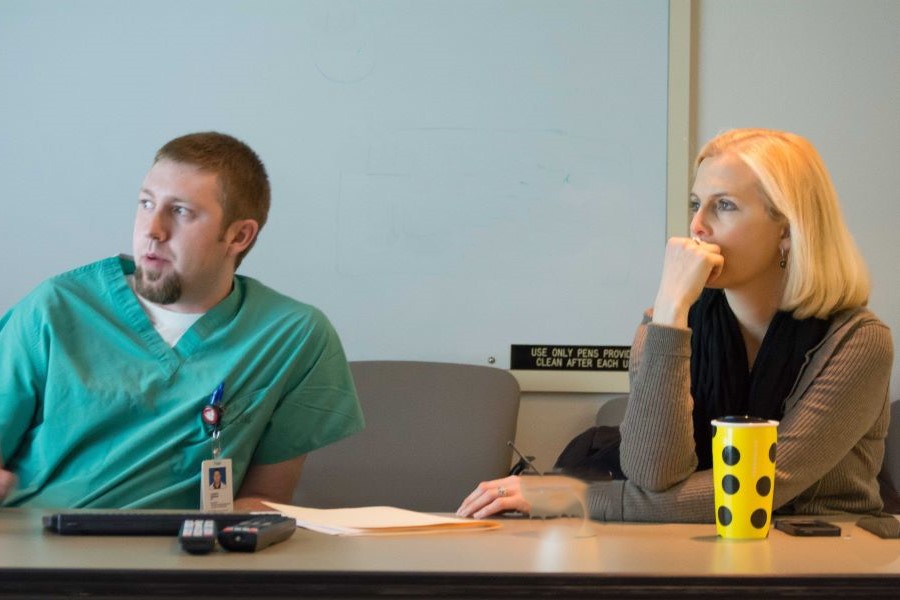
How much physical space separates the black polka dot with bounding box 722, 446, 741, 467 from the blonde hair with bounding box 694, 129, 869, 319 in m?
0.48

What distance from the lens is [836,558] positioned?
55.8 inches

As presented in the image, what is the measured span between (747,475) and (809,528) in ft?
0.47

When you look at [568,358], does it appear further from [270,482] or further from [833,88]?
[270,482]

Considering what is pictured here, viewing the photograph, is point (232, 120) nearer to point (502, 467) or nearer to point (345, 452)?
point (345, 452)

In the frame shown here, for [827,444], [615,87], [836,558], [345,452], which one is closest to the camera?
[836,558]

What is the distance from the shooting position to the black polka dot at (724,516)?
159cm

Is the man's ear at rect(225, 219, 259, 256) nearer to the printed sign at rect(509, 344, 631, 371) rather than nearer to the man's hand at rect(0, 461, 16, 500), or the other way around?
the man's hand at rect(0, 461, 16, 500)

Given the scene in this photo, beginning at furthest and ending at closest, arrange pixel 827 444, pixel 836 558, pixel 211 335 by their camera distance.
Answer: pixel 211 335 → pixel 827 444 → pixel 836 558

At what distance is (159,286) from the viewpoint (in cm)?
221

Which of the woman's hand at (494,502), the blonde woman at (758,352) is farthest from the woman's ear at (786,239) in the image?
the woman's hand at (494,502)

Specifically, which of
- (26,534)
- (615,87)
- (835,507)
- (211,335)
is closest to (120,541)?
(26,534)

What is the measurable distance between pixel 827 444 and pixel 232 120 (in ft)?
7.19

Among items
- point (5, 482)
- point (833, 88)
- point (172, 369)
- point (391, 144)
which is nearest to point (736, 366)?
point (172, 369)

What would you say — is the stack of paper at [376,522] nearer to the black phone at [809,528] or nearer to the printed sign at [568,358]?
the black phone at [809,528]
